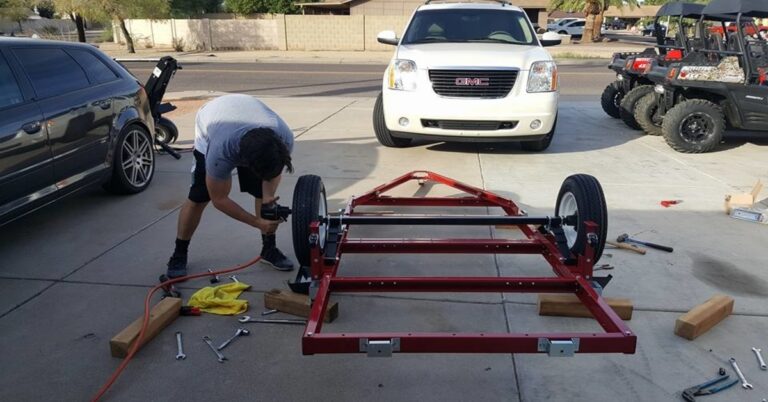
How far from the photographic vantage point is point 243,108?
366cm

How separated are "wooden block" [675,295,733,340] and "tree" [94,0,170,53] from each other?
33362mm

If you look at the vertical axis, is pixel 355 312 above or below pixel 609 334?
below

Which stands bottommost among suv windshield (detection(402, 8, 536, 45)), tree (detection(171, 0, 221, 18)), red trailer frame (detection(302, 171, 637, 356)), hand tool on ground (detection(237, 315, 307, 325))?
hand tool on ground (detection(237, 315, 307, 325))

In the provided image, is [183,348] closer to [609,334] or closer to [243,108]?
[243,108]

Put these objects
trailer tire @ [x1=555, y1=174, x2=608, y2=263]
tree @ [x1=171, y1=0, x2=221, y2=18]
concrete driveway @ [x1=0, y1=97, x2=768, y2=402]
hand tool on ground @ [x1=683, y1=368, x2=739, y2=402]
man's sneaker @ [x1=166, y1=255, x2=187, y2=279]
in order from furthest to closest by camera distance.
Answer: tree @ [x1=171, y1=0, x2=221, y2=18] < man's sneaker @ [x1=166, y1=255, x2=187, y2=279] < trailer tire @ [x1=555, y1=174, x2=608, y2=263] < concrete driveway @ [x1=0, y1=97, x2=768, y2=402] < hand tool on ground @ [x1=683, y1=368, x2=739, y2=402]

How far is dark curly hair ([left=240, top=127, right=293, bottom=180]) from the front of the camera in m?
3.05

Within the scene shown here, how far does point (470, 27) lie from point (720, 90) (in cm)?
343

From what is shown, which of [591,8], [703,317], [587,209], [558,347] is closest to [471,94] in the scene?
[587,209]

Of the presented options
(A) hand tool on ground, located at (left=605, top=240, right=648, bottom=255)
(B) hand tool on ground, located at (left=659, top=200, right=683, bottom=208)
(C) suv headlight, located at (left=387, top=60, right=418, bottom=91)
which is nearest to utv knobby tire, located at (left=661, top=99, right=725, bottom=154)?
(B) hand tool on ground, located at (left=659, top=200, right=683, bottom=208)

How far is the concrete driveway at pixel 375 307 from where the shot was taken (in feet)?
9.43

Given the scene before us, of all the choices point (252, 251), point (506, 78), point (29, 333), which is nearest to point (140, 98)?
point (252, 251)

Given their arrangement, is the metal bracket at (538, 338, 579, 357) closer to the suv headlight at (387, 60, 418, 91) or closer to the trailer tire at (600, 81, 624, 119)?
the suv headlight at (387, 60, 418, 91)

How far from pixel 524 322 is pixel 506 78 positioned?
166 inches

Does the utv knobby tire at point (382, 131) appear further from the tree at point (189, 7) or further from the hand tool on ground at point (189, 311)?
the tree at point (189, 7)
